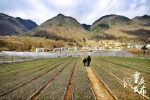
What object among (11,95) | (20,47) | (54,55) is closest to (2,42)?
(20,47)

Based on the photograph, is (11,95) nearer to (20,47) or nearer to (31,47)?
(20,47)

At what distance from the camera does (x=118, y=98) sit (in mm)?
11117

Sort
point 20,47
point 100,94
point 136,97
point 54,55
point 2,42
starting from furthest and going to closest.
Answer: point 20,47 < point 2,42 < point 54,55 < point 100,94 < point 136,97

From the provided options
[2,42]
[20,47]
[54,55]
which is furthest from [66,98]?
[20,47]

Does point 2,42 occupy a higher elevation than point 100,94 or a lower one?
higher

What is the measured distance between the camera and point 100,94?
41.1 ft

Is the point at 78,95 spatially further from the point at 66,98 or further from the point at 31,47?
the point at 31,47

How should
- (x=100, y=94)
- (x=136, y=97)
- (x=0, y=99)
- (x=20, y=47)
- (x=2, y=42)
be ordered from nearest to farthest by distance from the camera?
(x=0, y=99) → (x=136, y=97) → (x=100, y=94) → (x=2, y=42) → (x=20, y=47)

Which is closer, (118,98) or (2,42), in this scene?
(118,98)

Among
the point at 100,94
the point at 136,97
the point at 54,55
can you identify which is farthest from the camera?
the point at 54,55

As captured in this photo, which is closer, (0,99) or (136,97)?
(0,99)

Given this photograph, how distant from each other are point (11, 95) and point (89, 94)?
234 inches

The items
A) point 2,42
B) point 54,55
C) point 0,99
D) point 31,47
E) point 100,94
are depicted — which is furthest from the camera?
point 31,47

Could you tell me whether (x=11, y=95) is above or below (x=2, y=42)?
below
